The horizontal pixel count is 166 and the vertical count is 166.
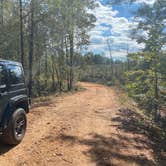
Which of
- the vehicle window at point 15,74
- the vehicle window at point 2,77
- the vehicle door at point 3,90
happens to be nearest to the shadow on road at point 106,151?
the vehicle window at point 15,74

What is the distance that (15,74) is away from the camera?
745cm

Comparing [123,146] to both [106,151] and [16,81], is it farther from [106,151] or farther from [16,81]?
[16,81]

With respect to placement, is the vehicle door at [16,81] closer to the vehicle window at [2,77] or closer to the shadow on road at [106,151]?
the vehicle window at [2,77]

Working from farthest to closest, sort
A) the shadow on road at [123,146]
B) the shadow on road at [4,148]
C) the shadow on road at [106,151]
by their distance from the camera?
the shadow on road at [123,146] → the shadow on road at [106,151] → the shadow on road at [4,148]

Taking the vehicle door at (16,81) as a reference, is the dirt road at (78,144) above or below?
below

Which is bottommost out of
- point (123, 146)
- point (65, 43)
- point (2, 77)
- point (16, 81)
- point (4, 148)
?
point (123, 146)

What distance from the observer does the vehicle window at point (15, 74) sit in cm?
717

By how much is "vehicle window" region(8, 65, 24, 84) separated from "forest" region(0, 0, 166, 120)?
6585 mm

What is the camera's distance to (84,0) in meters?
26.7

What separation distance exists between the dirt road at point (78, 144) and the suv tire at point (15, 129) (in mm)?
180

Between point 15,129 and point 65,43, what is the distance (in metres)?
21.9

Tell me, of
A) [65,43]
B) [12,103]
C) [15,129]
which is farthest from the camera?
[65,43]

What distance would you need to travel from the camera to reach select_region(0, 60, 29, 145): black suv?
6.62 meters

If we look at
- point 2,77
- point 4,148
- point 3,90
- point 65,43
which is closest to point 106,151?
point 4,148
